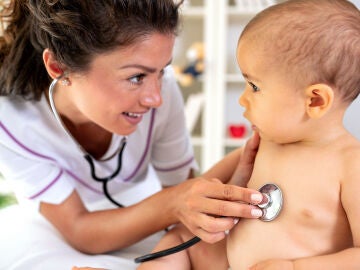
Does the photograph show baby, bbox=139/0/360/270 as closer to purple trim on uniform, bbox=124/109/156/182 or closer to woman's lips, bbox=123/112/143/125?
woman's lips, bbox=123/112/143/125

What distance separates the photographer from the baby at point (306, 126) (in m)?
0.94

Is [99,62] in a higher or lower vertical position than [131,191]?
higher

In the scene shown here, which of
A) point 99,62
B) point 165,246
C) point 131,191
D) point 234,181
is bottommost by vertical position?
point 131,191

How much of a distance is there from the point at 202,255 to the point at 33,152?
1.89 ft

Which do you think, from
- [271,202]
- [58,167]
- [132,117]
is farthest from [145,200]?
[271,202]

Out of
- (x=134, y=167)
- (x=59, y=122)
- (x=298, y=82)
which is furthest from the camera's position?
(x=134, y=167)

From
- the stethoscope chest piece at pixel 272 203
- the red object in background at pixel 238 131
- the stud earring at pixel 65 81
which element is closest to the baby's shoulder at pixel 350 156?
the stethoscope chest piece at pixel 272 203

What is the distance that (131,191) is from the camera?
1.73m

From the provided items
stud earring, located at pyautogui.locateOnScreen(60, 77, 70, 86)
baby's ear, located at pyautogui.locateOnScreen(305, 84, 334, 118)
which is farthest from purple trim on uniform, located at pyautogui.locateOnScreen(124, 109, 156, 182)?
baby's ear, located at pyautogui.locateOnScreen(305, 84, 334, 118)

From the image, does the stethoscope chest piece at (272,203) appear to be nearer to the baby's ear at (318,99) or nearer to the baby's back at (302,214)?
the baby's back at (302,214)

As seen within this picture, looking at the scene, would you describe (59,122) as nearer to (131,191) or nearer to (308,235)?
(131,191)

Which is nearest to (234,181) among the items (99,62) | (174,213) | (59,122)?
(174,213)

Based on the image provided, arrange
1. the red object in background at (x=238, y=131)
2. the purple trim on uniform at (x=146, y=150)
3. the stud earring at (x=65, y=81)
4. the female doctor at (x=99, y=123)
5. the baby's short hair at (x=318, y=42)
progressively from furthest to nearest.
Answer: the red object in background at (x=238, y=131) → the purple trim on uniform at (x=146, y=150) → the stud earring at (x=65, y=81) → the female doctor at (x=99, y=123) → the baby's short hair at (x=318, y=42)

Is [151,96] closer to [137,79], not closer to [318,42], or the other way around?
[137,79]
